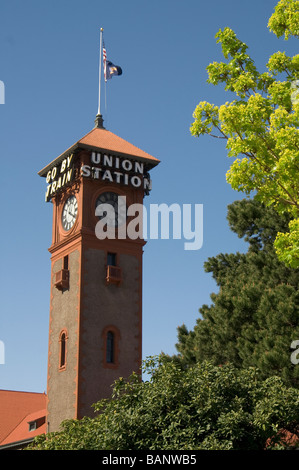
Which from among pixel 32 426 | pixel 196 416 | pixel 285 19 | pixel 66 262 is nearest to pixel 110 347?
pixel 66 262

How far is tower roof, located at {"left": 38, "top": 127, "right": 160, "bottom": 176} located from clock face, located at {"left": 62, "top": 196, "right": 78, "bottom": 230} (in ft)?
10.4

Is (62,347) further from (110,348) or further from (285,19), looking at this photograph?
(285,19)

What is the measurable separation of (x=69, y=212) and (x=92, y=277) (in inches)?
231

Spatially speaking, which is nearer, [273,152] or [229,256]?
[273,152]

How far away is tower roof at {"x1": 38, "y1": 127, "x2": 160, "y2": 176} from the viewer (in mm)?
50750

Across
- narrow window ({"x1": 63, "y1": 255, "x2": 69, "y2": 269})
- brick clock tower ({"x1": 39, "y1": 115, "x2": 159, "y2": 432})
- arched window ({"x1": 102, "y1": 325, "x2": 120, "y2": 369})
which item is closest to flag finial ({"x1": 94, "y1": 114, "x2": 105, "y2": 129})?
brick clock tower ({"x1": 39, "y1": 115, "x2": 159, "y2": 432})

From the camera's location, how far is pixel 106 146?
51875mm

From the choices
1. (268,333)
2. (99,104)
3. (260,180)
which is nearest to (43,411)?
(99,104)

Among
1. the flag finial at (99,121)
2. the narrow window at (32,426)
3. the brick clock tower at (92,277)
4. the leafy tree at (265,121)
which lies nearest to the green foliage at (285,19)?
the leafy tree at (265,121)

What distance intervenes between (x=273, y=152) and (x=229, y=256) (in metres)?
18.2

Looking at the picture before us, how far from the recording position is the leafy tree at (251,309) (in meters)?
31.2

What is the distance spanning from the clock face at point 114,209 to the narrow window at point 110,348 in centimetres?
765

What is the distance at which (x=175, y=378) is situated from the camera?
2389 centimetres
